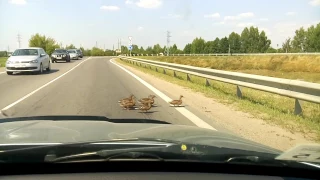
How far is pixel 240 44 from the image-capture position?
14050 centimetres

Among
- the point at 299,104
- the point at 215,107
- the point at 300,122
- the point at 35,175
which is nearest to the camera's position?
the point at 35,175

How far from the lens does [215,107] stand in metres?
10.9

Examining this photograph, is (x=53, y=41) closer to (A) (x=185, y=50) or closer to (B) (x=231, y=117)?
(A) (x=185, y=50)

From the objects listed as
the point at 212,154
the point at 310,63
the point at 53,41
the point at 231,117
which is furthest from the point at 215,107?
the point at 53,41

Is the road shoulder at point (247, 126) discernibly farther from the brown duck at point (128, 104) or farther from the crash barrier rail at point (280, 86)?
the brown duck at point (128, 104)

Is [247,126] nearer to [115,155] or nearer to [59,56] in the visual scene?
[115,155]

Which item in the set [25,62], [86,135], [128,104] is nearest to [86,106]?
[128,104]

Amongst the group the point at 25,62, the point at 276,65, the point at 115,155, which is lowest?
the point at 276,65

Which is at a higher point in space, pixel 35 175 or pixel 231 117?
pixel 35 175

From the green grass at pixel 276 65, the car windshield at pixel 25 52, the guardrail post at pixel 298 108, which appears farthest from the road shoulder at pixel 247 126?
the green grass at pixel 276 65

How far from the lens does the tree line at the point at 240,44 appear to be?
109 m

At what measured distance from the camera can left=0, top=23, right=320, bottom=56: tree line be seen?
109m

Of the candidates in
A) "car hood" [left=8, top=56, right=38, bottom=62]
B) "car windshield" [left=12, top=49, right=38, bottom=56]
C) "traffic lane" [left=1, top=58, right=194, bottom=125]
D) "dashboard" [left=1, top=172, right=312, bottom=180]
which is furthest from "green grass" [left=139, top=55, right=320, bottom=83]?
"dashboard" [left=1, top=172, right=312, bottom=180]

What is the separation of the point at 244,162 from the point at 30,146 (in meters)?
1.46
